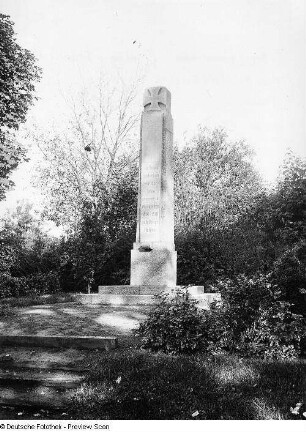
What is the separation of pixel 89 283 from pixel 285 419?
14.0 meters

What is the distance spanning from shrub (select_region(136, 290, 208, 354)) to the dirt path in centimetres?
81

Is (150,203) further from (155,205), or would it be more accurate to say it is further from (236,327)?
(236,327)

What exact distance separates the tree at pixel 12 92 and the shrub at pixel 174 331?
14666 millimetres

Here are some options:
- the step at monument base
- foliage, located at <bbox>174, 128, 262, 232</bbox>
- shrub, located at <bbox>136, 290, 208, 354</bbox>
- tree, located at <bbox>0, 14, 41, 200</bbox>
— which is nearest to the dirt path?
the step at monument base

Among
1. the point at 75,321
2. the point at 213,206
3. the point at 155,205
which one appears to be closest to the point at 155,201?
the point at 155,205

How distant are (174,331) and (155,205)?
6.00 m

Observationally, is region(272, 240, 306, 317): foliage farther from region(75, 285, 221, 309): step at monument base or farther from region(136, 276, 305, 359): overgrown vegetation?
region(136, 276, 305, 359): overgrown vegetation

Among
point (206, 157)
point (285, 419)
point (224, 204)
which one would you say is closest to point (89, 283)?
point (285, 419)

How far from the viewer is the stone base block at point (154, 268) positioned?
428 inches

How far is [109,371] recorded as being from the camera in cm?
479

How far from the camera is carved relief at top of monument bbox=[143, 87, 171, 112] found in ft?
38.7

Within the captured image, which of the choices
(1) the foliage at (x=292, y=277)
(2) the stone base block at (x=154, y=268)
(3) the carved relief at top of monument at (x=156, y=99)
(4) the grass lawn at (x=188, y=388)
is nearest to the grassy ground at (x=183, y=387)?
(4) the grass lawn at (x=188, y=388)

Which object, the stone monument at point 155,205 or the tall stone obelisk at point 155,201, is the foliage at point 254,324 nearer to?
the stone monument at point 155,205

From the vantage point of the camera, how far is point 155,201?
11391 mm
